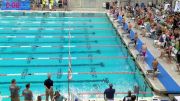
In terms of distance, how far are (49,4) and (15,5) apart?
117 inches

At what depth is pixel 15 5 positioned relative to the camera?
32.7 meters

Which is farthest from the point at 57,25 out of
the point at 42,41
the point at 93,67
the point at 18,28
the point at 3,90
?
the point at 3,90

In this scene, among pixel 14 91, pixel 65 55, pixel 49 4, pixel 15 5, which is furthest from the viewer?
pixel 49 4

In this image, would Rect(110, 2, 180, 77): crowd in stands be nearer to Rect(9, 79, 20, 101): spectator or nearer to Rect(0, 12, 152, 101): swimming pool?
Rect(0, 12, 152, 101): swimming pool

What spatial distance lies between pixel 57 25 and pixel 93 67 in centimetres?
997

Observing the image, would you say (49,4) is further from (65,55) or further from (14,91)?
(14,91)

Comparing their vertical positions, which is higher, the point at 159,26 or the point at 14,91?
the point at 159,26

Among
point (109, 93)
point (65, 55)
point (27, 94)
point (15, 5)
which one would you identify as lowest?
point (65, 55)

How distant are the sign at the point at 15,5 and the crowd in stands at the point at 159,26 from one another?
24.4 ft

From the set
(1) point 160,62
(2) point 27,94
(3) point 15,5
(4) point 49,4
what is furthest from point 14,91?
(4) point 49,4

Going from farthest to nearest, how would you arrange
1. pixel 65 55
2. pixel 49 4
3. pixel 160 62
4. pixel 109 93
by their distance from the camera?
pixel 49 4 < pixel 65 55 < pixel 160 62 < pixel 109 93

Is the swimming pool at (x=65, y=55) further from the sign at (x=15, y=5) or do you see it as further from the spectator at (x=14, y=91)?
the sign at (x=15, y=5)

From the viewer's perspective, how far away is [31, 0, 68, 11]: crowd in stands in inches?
1309

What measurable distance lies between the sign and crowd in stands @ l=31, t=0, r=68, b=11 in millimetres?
757
